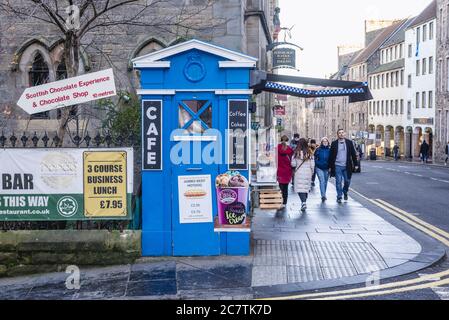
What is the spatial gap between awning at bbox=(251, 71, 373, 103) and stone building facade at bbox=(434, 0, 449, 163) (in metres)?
47.8

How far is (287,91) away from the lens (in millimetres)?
10305

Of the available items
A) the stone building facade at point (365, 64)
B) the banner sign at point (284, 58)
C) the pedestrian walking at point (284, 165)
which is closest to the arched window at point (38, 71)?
the pedestrian walking at point (284, 165)

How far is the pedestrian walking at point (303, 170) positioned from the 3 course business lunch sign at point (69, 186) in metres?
6.50

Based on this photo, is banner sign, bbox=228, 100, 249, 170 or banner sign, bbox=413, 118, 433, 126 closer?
banner sign, bbox=228, 100, 249, 170

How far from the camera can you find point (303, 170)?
1548 cm

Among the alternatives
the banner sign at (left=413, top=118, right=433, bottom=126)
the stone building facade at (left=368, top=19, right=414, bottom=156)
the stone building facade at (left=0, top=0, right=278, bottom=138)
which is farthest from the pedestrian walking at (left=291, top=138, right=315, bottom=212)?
the stone building facade at (left=368, top=19, right=414, bottom=156)

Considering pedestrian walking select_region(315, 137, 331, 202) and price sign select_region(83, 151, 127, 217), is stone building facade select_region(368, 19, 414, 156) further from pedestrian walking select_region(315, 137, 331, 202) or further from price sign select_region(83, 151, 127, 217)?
price sign select_region(83, 151, 127, 217)

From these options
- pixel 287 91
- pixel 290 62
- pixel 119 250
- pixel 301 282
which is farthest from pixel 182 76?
pixel 290 62

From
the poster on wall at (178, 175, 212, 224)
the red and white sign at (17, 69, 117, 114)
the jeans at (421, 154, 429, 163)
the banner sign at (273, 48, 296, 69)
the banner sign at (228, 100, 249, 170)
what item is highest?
the banner sign at (273, 48, 296, 69)

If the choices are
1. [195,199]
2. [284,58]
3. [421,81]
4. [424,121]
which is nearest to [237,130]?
[195,199]

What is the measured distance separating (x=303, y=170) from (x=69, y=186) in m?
7.30

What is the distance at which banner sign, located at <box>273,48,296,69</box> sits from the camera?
2706 cm

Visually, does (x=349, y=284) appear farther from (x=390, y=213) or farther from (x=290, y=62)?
(x=290, y=62)
